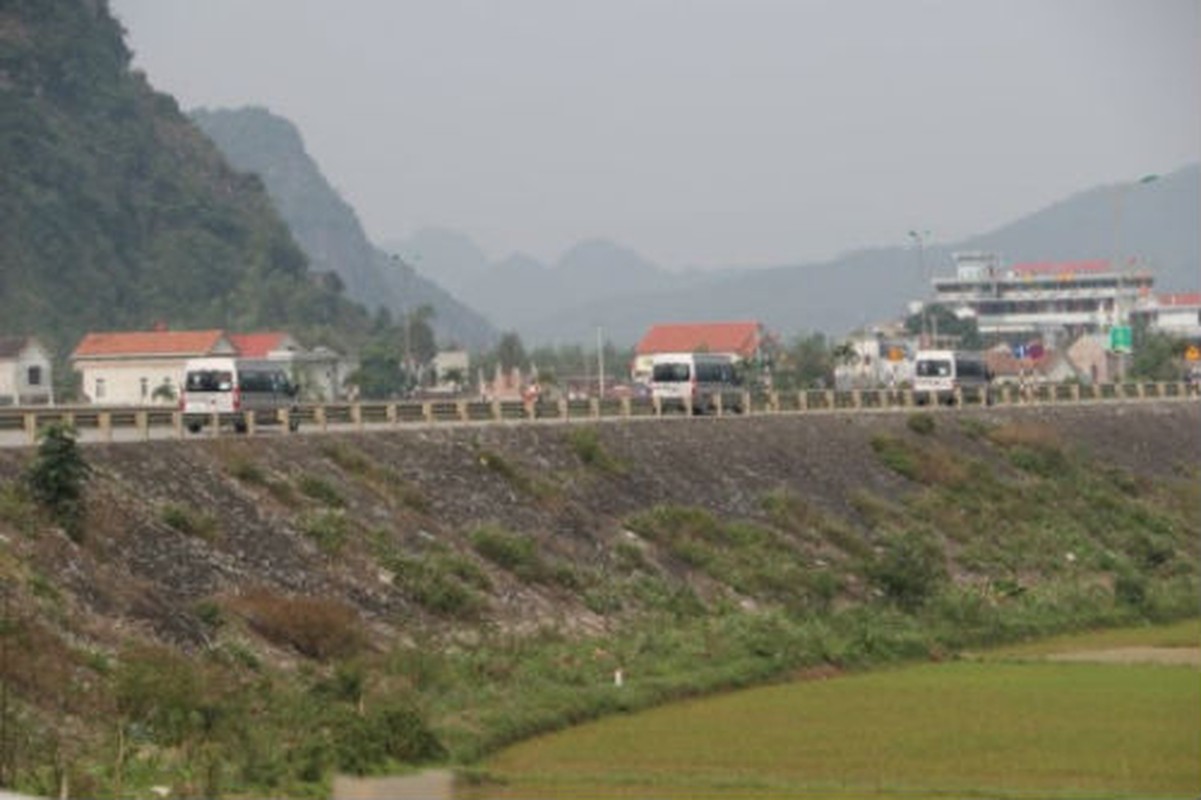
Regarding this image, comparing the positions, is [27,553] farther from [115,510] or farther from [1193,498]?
[1193,498]

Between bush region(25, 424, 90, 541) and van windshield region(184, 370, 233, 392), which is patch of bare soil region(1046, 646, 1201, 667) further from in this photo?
bush region(25, 424, 90, 541)

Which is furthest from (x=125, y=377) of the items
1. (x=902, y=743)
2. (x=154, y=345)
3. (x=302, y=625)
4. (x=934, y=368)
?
(x=902, y=743)

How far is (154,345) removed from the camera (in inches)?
5837

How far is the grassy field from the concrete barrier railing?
14.2 m

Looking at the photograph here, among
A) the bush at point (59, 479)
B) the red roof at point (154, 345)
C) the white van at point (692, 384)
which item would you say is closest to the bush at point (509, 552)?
the bush at point (59, 479)

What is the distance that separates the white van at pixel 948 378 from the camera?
110 m

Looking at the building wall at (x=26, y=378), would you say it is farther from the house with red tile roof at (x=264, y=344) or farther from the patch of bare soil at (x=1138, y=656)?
the patch of bare soil at (x=1138, y=656)

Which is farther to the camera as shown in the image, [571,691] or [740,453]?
[740,453]

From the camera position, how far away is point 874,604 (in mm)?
68562

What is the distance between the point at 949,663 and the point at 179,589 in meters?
20.9

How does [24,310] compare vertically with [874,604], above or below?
above

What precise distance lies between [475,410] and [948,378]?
37.6 m

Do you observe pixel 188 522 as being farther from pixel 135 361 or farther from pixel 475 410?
pixel 135 361

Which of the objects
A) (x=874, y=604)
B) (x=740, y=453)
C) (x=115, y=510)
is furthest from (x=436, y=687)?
(x=740, y=453)
